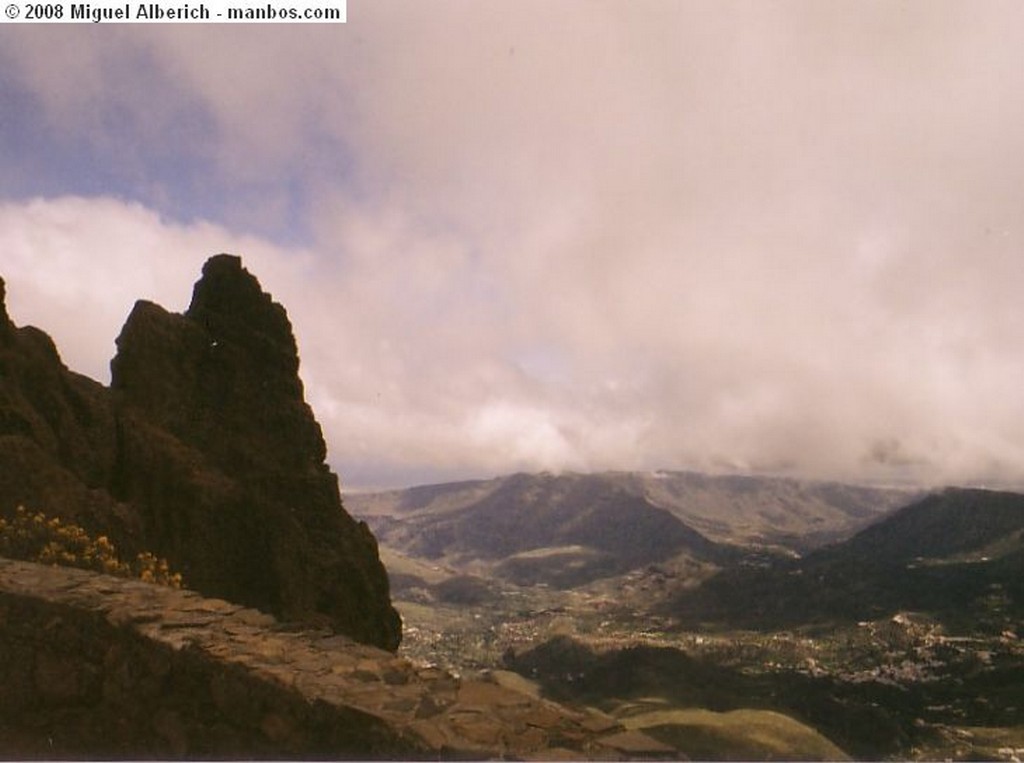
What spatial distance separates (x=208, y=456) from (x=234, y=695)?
1549 inches

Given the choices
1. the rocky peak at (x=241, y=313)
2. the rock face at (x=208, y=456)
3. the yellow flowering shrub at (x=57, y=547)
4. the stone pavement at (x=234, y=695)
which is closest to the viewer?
the stone pavement at (x=234, y=695)

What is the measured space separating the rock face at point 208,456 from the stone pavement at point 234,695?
18.9 metres

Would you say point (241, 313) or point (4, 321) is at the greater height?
point (241, 313)

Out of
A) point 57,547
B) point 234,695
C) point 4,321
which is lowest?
point 234,695

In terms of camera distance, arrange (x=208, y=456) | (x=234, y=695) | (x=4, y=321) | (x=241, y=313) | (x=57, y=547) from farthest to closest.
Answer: (x=241, y=313) → (x=208, y=456) → (x=4, y=321) → (x=57, y=547) → (x=234, y=695)

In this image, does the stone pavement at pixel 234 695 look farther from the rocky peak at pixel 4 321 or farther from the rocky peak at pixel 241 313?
the rocky peak at pixel 241 313

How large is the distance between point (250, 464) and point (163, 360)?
355 inches

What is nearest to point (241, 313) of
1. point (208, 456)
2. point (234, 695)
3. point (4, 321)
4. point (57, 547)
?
point (208, 456)

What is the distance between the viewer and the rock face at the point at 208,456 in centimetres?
3092

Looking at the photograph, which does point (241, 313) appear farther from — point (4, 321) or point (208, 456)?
point (4, 321)

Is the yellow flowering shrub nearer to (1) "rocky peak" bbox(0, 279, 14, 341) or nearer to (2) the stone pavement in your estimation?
(2) the stone pavement

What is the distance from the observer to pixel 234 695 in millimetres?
8039

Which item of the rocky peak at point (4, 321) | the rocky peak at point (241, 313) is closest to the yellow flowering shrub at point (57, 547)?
the rocky peak at point (4, 321)

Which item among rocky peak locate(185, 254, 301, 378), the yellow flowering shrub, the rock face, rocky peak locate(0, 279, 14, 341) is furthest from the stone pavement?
rocky peak locate(185, 254, 301, 378)
